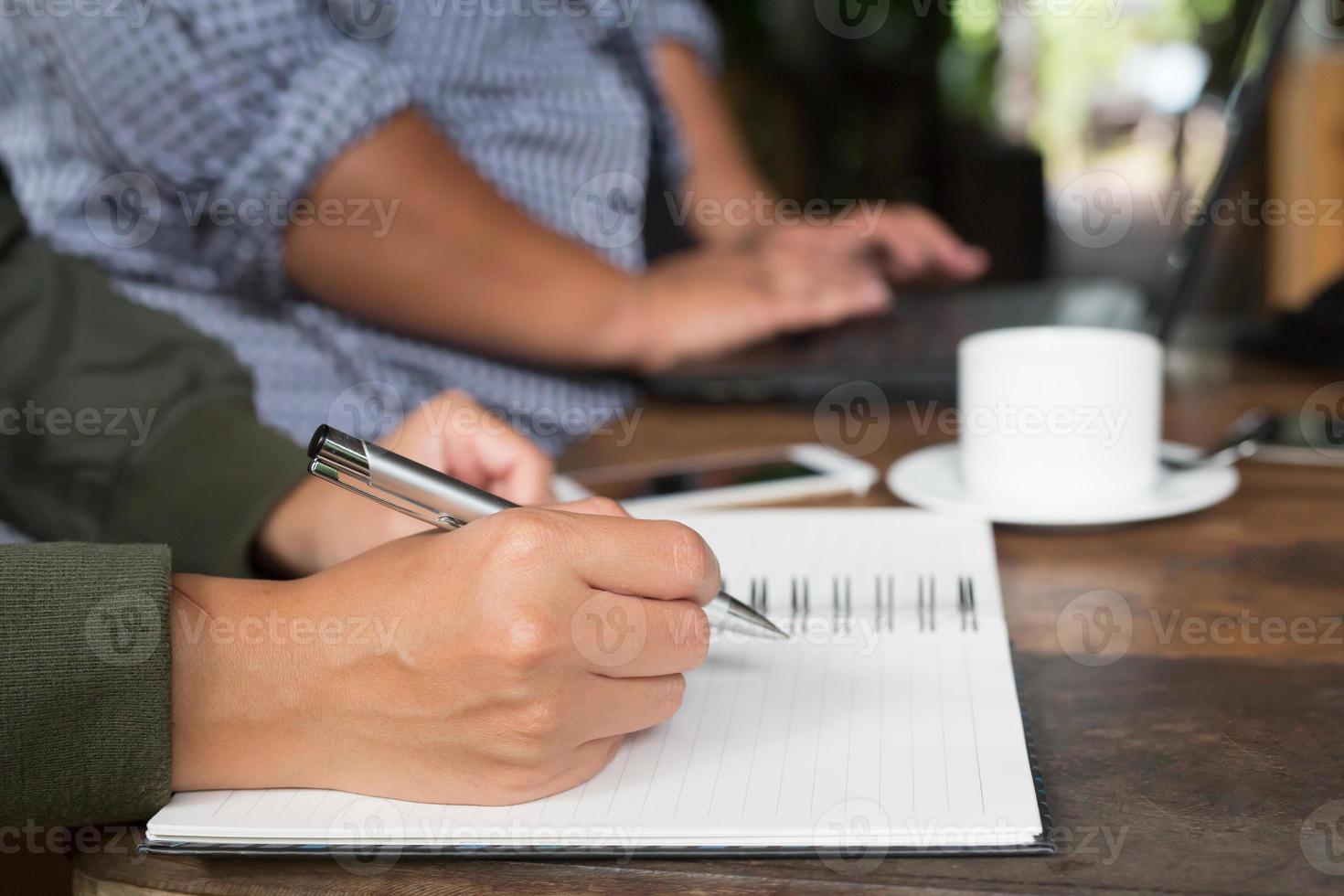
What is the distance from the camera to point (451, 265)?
938mm

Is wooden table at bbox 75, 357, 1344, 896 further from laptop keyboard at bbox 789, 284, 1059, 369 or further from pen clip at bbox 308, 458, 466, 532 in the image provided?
laptop keyboard at bbox 789, 284, 1059, 369

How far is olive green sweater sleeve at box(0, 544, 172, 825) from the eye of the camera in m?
0.41

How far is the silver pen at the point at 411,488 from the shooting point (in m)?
0.45

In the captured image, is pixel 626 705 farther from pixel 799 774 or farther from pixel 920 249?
A: pixel 920 249

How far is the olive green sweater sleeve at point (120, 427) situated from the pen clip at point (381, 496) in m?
0.19

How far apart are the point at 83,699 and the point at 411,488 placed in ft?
0.43

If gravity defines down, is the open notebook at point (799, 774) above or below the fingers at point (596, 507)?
below

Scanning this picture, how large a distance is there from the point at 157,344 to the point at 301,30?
253mm

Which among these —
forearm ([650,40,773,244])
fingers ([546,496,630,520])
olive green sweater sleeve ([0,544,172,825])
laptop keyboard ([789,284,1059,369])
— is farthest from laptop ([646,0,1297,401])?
olive green sweater sleeve ([0,544,172,825])

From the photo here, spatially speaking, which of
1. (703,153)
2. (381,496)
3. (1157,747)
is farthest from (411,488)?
(703,153)

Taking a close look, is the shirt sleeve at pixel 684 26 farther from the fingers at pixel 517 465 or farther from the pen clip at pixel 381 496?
the pen clip at pixel 381 496

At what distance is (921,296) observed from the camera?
1.24 metres

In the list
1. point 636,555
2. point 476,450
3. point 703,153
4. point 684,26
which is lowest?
point 703,153

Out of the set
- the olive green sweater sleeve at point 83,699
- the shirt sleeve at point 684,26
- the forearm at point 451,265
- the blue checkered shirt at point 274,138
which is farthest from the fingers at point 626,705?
the shirt sleeve at point 684,26
